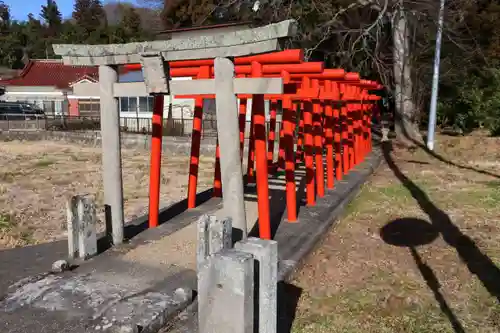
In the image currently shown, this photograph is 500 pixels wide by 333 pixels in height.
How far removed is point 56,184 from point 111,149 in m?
6.40

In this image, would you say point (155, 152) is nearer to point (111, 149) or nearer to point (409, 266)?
point (111, 149)

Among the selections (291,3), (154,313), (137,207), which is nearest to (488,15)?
(291,3)

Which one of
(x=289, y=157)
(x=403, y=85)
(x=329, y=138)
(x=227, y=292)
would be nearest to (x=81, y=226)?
(x=227, y=292)

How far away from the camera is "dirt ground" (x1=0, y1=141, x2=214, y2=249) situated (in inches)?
278

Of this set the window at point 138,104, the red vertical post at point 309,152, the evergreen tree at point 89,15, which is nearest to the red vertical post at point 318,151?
the red vertical post at point 309,152

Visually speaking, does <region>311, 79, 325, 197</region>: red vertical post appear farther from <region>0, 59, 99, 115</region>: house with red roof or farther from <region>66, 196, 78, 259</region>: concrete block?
<region>0, 59, 99, 115</region>: house with red roof

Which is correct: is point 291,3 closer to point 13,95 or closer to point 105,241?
point 105,241

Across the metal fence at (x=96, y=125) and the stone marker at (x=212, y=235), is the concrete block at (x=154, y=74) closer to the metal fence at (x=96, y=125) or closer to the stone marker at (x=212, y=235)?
the stone marker at (x=212, y=235)

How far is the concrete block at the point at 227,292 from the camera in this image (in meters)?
2.81

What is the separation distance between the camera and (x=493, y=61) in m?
20.2

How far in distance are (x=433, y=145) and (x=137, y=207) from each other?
431 inches

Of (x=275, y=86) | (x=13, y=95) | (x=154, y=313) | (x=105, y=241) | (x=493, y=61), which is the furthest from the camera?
(x=13, y=95)

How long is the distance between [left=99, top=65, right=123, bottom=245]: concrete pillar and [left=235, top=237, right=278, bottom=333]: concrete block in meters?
2.51

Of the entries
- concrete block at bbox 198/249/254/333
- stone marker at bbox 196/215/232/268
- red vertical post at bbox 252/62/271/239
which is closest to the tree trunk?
red vertical post at bbox 252/62/271/239
